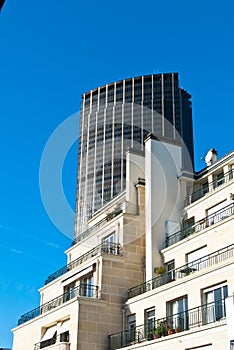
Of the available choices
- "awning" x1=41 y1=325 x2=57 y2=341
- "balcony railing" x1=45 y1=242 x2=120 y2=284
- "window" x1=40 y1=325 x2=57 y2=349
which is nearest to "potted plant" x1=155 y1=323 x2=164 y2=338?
"balcony railing" x1=45 y1=242 x2=120 y2=284

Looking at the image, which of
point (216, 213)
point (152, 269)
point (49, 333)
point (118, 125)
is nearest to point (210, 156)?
point (216, 213)

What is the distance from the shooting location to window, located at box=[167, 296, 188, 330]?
24.7 meters

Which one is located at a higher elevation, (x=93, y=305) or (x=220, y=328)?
(x=93, y=305)

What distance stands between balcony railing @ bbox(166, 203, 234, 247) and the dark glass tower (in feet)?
125

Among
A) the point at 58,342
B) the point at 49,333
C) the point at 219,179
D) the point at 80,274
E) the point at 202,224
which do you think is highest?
the point at 219,179

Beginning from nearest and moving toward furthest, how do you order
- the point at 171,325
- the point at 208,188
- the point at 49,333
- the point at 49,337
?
the point at 171,325 < the point at 49,337 < the point at 49,333 < the point at 208,188

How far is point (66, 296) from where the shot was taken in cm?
3319

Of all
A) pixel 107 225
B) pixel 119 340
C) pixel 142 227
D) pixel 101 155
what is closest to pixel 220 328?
pixel 119 340

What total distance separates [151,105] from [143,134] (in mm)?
21686

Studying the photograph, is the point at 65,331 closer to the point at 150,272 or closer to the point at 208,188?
the point at 150,272

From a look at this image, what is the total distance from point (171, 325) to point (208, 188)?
10178 millimetres

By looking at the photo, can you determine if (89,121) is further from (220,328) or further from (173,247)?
(220,328)

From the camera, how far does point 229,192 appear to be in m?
29.3

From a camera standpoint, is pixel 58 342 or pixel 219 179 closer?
pixel 58 342
